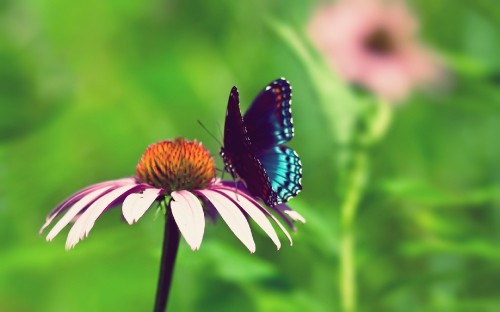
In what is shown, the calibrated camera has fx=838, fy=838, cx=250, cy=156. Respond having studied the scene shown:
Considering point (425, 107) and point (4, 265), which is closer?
point (4, 265)

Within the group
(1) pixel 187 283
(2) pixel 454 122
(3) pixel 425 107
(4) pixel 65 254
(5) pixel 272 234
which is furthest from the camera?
(2) pixel 454 122

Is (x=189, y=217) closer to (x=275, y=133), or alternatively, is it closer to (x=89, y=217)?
(x=89, y=217)

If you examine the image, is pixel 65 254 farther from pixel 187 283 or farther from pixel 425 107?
pixel 425 107

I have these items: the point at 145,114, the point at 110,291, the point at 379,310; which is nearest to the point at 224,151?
the point at 379,310

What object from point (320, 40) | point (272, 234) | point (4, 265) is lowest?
point (272, 234)

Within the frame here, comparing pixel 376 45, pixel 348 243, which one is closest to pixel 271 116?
pixel 348 243

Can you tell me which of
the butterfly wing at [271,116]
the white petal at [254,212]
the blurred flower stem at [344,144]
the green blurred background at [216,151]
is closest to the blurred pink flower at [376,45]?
the green blurred background at [216,151]

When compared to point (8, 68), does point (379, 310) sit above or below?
below
